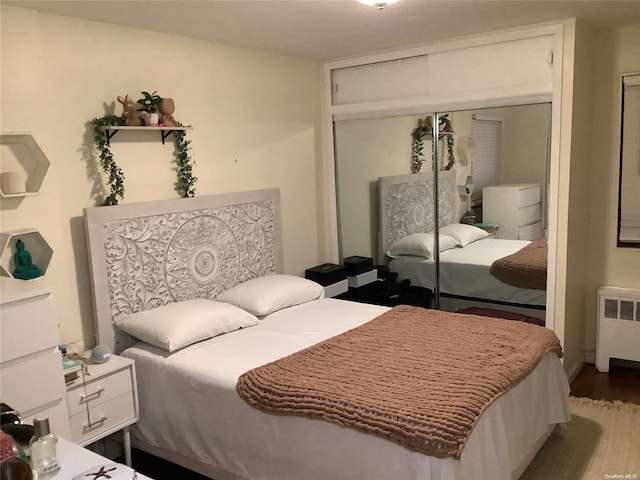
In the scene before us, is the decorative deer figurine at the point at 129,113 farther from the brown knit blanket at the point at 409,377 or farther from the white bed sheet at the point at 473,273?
the white bed sheet at the point at 473,273

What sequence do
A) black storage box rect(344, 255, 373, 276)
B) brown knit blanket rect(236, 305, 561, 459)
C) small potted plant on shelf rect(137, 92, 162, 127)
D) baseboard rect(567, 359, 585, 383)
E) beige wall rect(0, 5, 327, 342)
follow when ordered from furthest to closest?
black storage box rect(344, 255, 373, 276), baseboard rect(567, 359, 585, 383), small potted plant on shelf rect(137, 92, 162, 127), beige wall rect(0, 5, 327, 342), brown knit blanket rect(236, 305, 561, 459)

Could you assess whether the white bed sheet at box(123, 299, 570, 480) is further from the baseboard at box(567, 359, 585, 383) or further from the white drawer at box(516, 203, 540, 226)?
the white drawer at box(516, 203, 540, 226)

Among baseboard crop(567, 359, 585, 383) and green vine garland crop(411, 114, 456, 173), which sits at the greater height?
green vine garland crop(411, 114, 456, 173)

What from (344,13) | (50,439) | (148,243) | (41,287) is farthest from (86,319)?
(344,13)

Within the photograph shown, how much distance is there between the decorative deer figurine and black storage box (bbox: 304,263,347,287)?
175 centimetres

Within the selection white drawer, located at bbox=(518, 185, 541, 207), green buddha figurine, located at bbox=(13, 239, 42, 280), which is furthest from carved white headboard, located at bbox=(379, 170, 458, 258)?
green buddha figurine, located at bbox=(13, 239, 42, 280)

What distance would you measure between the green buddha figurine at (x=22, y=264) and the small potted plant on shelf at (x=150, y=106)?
3.10 ft

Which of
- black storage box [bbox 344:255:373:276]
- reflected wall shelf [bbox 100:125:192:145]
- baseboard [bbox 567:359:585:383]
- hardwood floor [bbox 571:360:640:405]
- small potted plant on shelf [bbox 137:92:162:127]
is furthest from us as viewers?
black storage box [bbox 344:255:373:276]

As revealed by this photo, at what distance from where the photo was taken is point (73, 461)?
1650mm

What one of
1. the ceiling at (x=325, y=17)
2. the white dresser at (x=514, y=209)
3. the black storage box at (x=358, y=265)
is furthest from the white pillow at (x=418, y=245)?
the ceiling at (x=325, y=17)

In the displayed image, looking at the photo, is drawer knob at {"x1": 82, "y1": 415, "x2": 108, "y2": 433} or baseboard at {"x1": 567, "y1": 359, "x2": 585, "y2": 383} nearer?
drawer knob at {"x1": 82, "y1": 415, "x2": 108, "y2": 433}

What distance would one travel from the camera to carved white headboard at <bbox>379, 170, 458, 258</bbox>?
406 cm

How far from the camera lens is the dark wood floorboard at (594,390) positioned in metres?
2.89

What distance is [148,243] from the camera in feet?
10.3
